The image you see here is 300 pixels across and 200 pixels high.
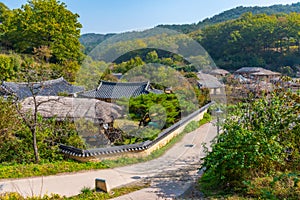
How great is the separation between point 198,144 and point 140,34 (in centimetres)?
474

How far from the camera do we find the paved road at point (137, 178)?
4.95 m

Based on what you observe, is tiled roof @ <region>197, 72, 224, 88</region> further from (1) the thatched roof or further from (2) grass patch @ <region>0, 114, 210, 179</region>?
(2) grass patch @ <region>0, 114, 210, 179</region>

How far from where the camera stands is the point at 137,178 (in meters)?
5.78

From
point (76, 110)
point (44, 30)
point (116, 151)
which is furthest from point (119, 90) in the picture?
point (44, 30)

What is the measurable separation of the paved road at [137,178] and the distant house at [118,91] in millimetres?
4705

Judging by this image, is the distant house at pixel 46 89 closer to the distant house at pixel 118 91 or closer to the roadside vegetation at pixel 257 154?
the distant house at pixel 118 91

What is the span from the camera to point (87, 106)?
8.04m

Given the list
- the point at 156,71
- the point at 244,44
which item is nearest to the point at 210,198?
the point at 156,71

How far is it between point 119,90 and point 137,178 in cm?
674

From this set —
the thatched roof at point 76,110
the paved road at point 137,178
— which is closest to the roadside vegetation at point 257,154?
the paved road at point 137,178

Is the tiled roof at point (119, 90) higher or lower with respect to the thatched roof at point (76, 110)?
higher

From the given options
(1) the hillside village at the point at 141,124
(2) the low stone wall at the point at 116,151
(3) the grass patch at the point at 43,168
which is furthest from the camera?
(2) the low stone wall at the point at 116,151

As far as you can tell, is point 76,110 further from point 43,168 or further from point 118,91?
point 118,91

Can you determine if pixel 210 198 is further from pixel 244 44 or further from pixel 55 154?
pixel 244 44
